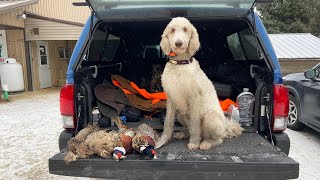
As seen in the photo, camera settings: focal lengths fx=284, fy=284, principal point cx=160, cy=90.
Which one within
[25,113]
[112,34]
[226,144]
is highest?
[112,34]

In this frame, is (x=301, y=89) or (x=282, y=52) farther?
(x=282, y=52)

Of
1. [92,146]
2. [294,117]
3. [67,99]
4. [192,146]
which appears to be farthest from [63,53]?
[192,146]

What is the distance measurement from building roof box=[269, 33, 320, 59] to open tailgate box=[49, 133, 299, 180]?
11.0 meters

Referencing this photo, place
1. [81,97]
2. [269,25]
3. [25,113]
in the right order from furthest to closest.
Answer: [269,25] < [25,113] < [81,97]

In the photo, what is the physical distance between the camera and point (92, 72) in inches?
139

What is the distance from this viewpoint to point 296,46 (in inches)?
533

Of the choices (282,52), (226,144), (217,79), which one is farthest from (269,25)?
(226,144)

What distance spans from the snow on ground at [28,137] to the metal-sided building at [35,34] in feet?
11.1

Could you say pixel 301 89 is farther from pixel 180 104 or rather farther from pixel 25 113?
pixel 25 113

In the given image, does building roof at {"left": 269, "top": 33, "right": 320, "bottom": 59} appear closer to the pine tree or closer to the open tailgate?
the pine tree

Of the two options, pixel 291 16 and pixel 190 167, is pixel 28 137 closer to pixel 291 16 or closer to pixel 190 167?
pixel 190 167

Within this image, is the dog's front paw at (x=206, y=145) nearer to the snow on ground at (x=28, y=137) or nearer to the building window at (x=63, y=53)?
the snow on ground at (x=28, y=137)

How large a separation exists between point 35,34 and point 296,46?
12.1 m

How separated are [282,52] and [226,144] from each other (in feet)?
37.1
